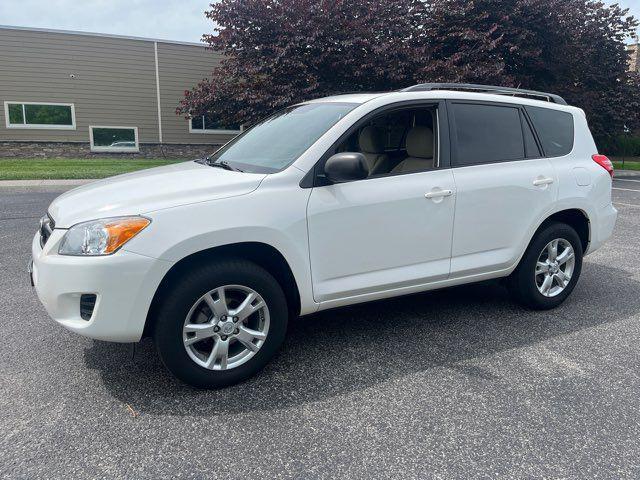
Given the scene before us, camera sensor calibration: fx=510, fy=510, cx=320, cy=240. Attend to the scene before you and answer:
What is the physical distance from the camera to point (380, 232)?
3402mm

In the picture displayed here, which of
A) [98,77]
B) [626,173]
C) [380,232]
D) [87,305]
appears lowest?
[626,173]

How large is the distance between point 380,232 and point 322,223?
1.47ft

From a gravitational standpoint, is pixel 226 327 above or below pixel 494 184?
below

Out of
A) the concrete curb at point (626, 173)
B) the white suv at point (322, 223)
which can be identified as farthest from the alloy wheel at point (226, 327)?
the concrete curb at point (626, 173)

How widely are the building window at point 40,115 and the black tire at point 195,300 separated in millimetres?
19513

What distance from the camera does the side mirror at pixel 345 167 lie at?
3096mm

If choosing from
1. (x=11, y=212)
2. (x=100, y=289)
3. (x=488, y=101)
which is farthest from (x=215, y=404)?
(x=11, y=212)

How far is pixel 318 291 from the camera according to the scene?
3266 millimetres

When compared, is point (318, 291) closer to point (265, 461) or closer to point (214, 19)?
point (265, 461)

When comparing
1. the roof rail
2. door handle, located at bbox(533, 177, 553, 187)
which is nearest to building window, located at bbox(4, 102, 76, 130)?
the roof rail

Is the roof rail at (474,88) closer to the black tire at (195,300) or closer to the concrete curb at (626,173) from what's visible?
the black tire at (195,300)

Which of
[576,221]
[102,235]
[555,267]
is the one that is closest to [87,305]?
[102,235]

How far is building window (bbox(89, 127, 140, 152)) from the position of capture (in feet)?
66.1

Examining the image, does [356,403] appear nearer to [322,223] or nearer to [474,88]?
[322,223]
